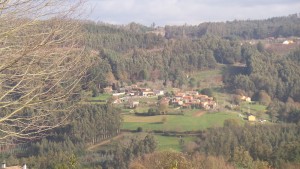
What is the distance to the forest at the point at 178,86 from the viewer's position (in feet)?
56.4

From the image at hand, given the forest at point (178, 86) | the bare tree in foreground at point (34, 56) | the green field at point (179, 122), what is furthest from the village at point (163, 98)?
the bare tree in foreground at point (34, 56)

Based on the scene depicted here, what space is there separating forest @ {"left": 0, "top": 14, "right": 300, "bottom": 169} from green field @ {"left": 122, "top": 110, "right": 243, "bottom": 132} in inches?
41.8

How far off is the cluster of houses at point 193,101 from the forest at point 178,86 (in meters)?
4.72

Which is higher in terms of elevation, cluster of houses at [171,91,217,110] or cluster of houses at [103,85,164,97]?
cluster of houses at [103,85,164,97]

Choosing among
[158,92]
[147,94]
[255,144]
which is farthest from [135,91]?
[255,144]

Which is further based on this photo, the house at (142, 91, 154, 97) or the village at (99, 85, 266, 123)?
the house at (142, 91, 154, 97)

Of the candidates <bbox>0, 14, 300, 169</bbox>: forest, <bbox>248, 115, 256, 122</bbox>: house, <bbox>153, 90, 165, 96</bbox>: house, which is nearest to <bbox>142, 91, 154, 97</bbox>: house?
<bbox>153, 90, 165, 96</bbox>: house

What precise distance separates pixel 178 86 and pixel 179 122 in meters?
16.7

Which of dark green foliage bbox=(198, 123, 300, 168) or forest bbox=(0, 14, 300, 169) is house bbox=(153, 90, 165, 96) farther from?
dark green foliage bbox=(198, 123, 300, 168)

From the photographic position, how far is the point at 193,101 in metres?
37.4

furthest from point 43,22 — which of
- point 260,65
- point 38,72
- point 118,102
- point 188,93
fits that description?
point 260,65

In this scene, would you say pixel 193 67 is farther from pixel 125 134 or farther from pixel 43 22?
pixel 43 22

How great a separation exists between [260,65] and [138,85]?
13403 millimetres

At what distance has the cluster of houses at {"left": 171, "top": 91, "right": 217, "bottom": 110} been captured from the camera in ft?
118
